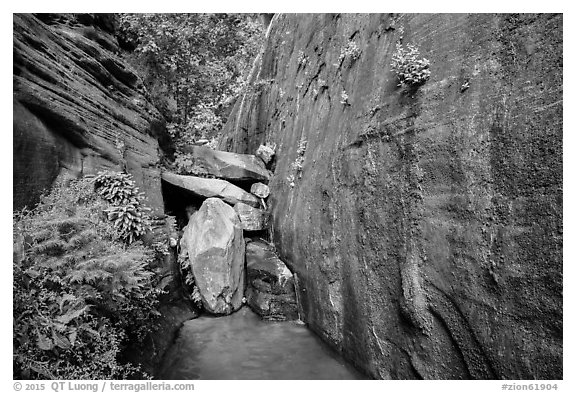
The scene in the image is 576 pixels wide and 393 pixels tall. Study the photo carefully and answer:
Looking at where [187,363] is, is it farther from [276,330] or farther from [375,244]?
[375,244]

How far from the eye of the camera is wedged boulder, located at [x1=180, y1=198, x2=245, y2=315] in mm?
7027

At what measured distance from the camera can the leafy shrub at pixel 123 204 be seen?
18.8 ft

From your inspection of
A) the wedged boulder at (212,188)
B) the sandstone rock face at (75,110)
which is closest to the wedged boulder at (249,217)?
the wedged boulder at (212,188)

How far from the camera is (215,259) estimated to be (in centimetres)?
705

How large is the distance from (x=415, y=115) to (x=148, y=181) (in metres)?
6.24

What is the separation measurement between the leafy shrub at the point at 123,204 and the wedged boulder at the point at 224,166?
325 centimetres

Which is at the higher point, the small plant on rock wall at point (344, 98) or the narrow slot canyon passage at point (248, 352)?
the small plant on rock wall at point (344, 98)

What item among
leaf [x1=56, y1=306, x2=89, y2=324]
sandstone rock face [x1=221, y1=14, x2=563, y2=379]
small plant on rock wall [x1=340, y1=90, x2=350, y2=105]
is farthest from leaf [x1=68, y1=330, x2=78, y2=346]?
small plant on rock wall [x1=340, y1=90, x2=350, y2=105]

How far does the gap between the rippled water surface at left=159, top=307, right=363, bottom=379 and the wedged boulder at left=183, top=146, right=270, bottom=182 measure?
4.46 metres

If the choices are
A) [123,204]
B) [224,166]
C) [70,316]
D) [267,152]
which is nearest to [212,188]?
[224,166]

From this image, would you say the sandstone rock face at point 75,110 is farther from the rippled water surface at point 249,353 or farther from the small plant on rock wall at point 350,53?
the small plant on rock wall at point 350,53

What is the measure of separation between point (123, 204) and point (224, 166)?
4106mm

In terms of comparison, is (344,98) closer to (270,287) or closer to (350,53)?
(350,53)
